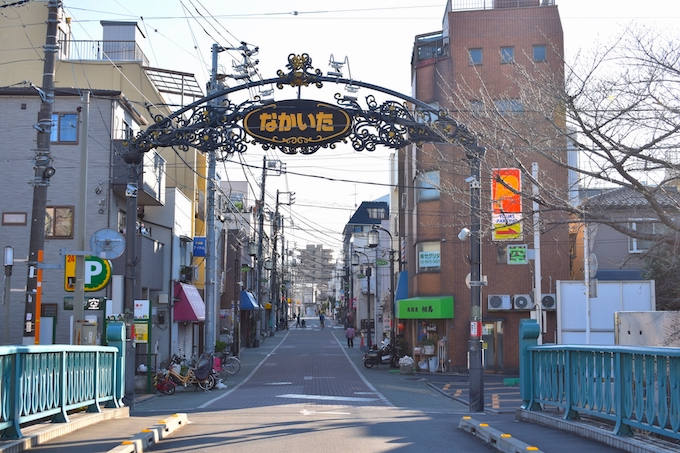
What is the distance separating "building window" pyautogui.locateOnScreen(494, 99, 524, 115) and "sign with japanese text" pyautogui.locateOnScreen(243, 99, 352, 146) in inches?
136

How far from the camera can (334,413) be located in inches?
686

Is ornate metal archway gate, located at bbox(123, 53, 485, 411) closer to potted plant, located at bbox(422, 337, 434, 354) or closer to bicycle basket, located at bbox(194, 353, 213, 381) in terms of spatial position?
bicycle basket, located at bbox(194, 353, 213, 381)

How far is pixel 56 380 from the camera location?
1066 centimetres

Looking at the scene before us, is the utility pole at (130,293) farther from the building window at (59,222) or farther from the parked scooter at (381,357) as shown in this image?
the parked scooter at (381,357)

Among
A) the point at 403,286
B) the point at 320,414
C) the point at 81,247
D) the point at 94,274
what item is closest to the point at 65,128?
the point at 94,274

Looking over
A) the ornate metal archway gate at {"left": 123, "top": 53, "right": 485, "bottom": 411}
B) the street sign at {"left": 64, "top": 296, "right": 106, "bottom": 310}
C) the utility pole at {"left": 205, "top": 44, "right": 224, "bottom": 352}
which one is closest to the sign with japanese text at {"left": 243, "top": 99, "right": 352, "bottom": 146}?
the ornate metal archway gate at {"left": 123, "top": 53, "right": 485, "bottom": 411}

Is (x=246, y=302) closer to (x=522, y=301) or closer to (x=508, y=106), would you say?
(x=522, y=301)

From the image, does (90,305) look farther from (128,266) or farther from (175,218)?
(175,218)

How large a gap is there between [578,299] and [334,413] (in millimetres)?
9773

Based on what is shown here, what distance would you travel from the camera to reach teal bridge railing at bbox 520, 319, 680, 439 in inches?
327

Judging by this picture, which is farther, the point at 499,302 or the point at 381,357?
the point at 381,357

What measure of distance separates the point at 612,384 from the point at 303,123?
9693mm

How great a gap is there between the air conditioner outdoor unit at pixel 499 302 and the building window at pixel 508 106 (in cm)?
2039

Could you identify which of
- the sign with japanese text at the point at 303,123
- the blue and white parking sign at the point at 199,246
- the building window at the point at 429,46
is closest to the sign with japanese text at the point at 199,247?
the blue and white parking sign at the point at 199,246
